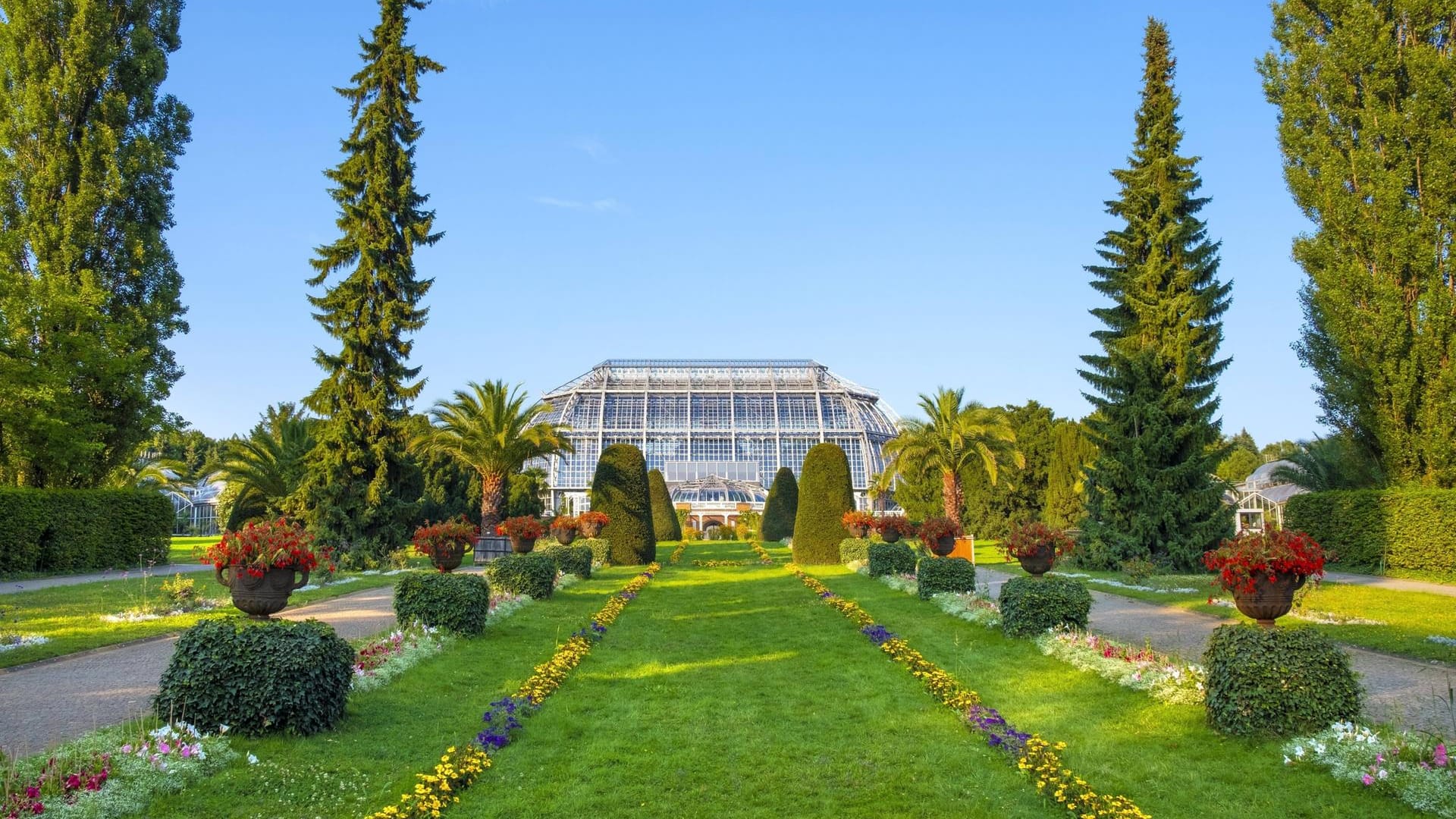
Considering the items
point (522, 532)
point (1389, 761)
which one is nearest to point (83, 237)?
point (522, 532)

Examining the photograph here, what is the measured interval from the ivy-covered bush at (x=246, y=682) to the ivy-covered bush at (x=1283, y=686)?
7.30 metres

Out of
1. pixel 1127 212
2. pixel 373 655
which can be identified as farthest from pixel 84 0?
pixel 1127 212

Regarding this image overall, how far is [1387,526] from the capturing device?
2180 cm

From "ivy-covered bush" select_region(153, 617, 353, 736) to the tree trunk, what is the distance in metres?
21.9

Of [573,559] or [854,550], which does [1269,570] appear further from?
[854,550]

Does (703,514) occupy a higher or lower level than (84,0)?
lower

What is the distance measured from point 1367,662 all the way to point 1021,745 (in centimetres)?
596

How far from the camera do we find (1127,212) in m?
27.5

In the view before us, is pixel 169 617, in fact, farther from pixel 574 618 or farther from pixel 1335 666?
pixel 1335 666

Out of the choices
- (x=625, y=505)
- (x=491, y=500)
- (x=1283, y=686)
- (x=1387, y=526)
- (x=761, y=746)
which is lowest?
(x=761, y=746)

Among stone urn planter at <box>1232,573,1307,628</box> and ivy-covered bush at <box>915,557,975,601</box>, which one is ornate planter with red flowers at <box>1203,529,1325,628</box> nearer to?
stone urn planter at <box>1232,573,1307,628</box>

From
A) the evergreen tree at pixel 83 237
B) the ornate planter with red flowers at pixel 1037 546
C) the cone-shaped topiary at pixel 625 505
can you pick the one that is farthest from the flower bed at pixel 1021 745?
the evergreen tree at pixel 83 237

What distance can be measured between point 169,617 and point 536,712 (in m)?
8.66

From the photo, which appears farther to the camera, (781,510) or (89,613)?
(781,510)
